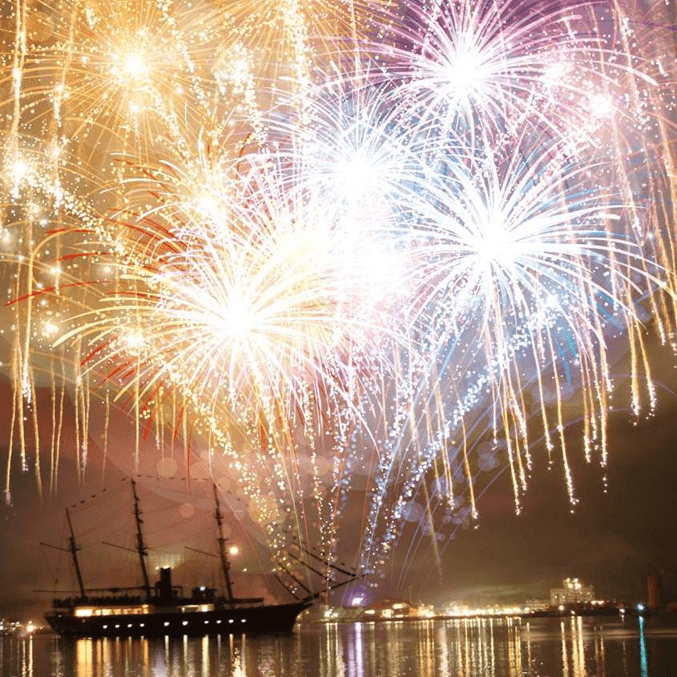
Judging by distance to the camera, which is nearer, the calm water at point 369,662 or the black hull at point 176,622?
the calm water at point 369,662

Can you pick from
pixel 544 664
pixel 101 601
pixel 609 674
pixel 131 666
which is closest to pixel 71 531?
pixel 101 601

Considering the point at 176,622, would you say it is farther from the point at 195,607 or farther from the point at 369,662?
the point at 369,662

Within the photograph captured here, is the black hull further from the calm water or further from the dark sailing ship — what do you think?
the calm water

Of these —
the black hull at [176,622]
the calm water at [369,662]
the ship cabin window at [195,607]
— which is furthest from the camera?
the ship cabin window at [195,607]

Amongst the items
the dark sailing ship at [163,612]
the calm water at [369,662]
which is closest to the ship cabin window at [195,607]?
the dark sailing ship at [163,612]

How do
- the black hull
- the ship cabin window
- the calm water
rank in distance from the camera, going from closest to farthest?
the calm water → the black hull → the ship cabin window

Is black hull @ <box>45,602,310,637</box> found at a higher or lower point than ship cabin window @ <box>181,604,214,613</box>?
lower

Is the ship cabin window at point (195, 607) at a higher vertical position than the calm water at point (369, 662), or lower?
higher

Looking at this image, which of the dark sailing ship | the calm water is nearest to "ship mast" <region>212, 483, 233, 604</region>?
the dark sailing ship

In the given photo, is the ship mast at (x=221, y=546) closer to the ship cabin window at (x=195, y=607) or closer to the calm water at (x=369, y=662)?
the ship cabin window at (x=195, y=607)
